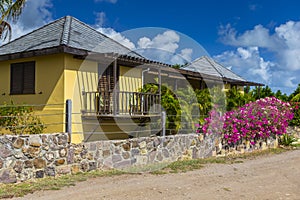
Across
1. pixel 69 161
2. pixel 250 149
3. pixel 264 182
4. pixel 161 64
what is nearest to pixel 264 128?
pixel 250 149

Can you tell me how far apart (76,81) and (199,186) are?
21.7ft

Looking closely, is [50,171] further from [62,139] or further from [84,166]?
[84,166]

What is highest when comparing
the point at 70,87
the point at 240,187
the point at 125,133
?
the point at 70,87

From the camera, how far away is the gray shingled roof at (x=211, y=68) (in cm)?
2384

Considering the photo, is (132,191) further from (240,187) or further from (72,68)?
(72,68)

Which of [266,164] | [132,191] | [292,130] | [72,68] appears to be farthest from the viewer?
[292,130]

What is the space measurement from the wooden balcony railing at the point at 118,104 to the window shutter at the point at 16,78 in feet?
8.67

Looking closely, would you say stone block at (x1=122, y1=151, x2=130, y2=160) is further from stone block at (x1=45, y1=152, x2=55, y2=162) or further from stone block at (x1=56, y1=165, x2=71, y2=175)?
stone block at (x1=45, y1=152, x2=55, y2=162)

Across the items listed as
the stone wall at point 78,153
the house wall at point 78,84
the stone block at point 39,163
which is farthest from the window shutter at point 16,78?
the stone block at point 39,163

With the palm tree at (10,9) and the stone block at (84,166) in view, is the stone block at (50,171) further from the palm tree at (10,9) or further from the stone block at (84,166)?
the palm tree at (10,9)

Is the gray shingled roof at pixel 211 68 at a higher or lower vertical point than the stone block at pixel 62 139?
higher

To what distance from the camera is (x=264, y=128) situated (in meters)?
15.9

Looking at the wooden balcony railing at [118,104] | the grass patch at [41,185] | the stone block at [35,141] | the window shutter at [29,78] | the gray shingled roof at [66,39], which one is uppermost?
the gray shingled roof at [66,39]

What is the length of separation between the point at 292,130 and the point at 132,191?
16721 millimetres
